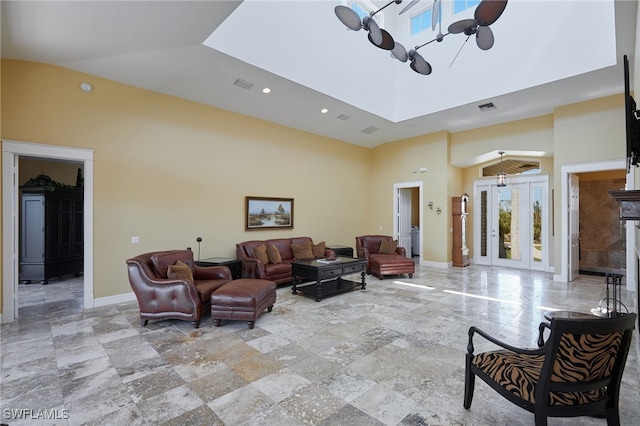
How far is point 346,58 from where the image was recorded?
20.6ft

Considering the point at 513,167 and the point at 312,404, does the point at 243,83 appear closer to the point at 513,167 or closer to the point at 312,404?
the point at 312,404

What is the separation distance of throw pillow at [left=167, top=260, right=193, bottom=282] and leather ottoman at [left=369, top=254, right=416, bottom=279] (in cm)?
415

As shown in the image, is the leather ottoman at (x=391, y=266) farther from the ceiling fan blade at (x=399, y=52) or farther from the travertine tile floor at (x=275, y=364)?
the ceiling fan blade at (x=399, y=52)

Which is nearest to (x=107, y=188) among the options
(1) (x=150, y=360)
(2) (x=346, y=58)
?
(1) (x=150, y=360)

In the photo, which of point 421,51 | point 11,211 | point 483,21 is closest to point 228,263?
point 11,211

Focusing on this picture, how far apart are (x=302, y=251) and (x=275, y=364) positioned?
12.8 ft

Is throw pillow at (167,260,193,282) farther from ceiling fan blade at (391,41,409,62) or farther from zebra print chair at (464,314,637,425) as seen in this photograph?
ceiling fan blade at (391,41,409,62)

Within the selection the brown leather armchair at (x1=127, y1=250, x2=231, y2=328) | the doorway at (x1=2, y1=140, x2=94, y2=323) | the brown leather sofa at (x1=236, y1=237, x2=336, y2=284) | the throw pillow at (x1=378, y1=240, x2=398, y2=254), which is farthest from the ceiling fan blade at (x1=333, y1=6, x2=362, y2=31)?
the throw pillow at (x1=378, y1=240, x2=398, y2=254)

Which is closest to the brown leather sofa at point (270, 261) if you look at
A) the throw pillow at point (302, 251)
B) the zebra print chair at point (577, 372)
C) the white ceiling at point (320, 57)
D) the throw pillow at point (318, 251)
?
the throw pillow at point (318, 251)

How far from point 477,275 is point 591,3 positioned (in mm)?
5567

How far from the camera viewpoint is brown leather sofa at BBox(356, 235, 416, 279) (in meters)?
6.78

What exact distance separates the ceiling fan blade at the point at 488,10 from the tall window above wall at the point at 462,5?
4668 mm

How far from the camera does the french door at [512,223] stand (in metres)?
7.84

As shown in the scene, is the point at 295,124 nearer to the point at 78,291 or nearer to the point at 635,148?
the point at 78,291
